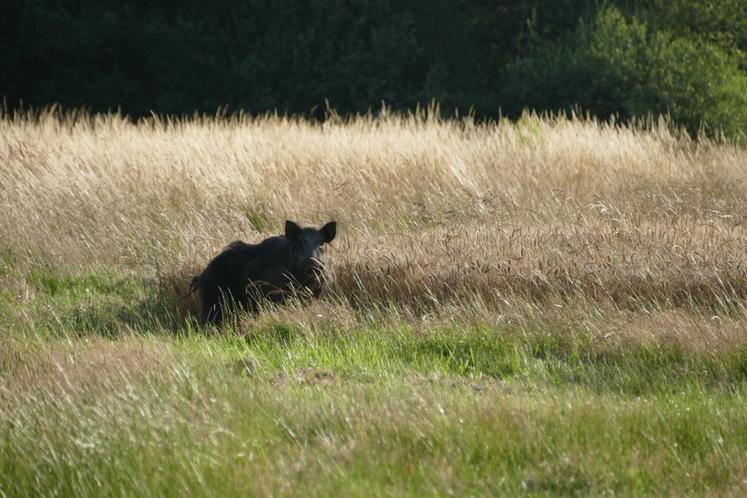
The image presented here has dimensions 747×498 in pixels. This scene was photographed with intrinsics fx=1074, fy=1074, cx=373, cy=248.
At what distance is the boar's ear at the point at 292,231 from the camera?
8578mm

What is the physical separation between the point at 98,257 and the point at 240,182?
237 centimetres

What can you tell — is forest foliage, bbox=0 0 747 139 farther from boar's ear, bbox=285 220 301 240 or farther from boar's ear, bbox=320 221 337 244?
boar's ear, bbox=285 220 301 240

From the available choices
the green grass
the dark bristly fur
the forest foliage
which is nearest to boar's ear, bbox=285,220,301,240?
the dark bristly fur

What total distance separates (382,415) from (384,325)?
2551mm

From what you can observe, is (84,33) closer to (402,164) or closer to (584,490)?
(402,164)

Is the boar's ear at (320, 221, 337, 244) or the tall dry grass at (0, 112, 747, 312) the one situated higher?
the boar's ear at (320, 221, 337, 244)

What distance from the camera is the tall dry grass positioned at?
28.7 feet

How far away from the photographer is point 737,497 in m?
4.58

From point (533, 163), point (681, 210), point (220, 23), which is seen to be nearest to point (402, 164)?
point (533, 163)

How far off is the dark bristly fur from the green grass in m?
1.00

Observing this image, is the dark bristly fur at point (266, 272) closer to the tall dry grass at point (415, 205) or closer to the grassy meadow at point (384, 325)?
the grassy meadow at point (384, 325)

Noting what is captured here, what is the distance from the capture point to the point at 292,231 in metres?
8.66

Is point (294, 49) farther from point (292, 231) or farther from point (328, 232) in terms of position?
point (292, 231)

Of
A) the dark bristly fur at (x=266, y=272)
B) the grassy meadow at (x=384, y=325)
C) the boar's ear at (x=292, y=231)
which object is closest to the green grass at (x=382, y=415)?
the grassy meadow at (x=384, y=325)
